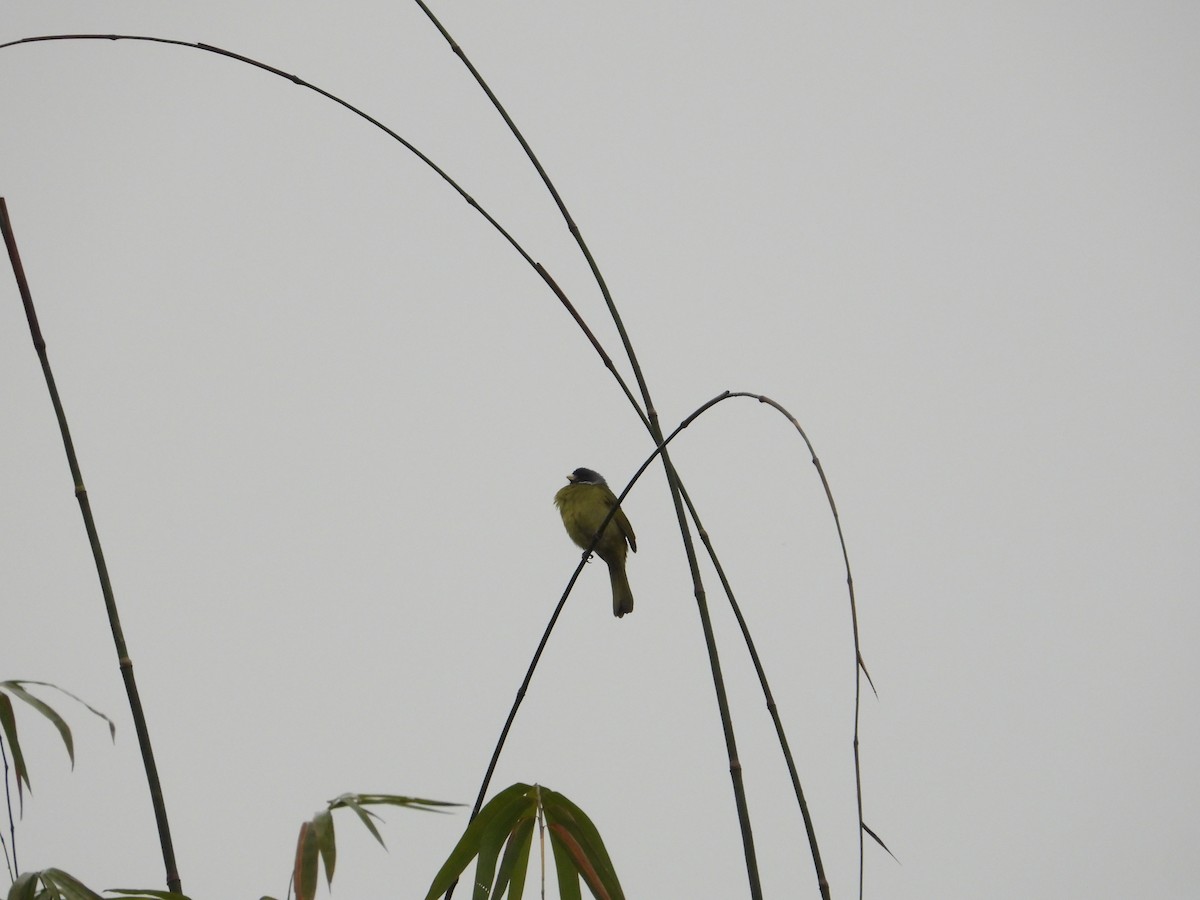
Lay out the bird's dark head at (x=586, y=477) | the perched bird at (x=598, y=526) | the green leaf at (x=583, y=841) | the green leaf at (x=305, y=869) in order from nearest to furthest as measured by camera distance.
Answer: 1. the green leaf at (x=305, y=869)
2. the green leaf at (x=583, y=841)
3. the perched bird at (x=598, y=526)
4. the bird's dark head at (x=586, y=477)

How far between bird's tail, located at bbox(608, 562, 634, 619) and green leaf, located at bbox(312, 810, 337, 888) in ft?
11.8

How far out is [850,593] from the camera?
48.9 inches

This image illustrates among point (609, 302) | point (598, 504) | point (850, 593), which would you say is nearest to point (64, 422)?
point (609, 302)

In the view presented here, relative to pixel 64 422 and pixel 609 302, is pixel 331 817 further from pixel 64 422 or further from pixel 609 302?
pixel 609 302

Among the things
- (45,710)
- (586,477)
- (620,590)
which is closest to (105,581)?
(45,710)

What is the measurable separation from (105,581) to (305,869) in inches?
17.7

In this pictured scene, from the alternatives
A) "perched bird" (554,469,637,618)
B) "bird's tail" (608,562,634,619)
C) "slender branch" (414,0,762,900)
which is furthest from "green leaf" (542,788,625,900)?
"bird's tail" (608,562,634,619)

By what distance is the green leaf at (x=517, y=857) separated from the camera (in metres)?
1.46

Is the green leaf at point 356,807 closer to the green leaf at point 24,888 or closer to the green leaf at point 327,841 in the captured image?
the green leaf at point 327,841

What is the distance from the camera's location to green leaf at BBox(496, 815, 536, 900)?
4.79 feet

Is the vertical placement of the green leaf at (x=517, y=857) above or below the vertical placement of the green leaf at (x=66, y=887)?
below

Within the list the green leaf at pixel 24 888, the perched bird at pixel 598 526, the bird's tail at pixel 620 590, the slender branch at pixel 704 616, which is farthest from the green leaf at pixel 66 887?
the bird's tail at pixel 620 590

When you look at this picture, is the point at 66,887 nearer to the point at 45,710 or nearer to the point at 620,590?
the point at 45,710

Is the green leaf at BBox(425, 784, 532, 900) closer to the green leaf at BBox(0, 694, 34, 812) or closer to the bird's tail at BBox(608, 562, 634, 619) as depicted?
the green leaf at BBox(0, 694, 34, 812)
